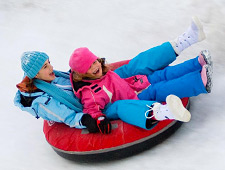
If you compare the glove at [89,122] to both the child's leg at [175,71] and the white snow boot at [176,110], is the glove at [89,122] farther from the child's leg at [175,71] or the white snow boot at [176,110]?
the child's leg at [175,71]

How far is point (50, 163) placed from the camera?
305 cm

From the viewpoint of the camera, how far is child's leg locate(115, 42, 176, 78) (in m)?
3.18

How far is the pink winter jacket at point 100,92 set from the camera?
2.87 m

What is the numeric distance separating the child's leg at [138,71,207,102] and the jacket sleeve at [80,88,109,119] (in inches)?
13.4

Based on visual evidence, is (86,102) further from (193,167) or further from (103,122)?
(193,167)

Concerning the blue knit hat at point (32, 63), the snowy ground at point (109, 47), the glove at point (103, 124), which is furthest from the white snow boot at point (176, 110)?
the blue knit hat at point (32, 63)

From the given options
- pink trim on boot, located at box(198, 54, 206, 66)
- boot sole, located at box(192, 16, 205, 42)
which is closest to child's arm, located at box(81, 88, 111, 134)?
pink trim on boot, located at box(198, 54, 206, 66)

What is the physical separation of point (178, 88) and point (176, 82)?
0.16 ft

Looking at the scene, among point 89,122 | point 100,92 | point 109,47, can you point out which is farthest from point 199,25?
point 109,47

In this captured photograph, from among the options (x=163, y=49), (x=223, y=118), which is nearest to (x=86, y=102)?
(x=163, y=49)

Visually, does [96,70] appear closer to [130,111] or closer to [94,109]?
[94,109]

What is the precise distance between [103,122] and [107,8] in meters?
2.75

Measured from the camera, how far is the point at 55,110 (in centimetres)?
278

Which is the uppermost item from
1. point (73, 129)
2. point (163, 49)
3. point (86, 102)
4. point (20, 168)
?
point (163, 49)
